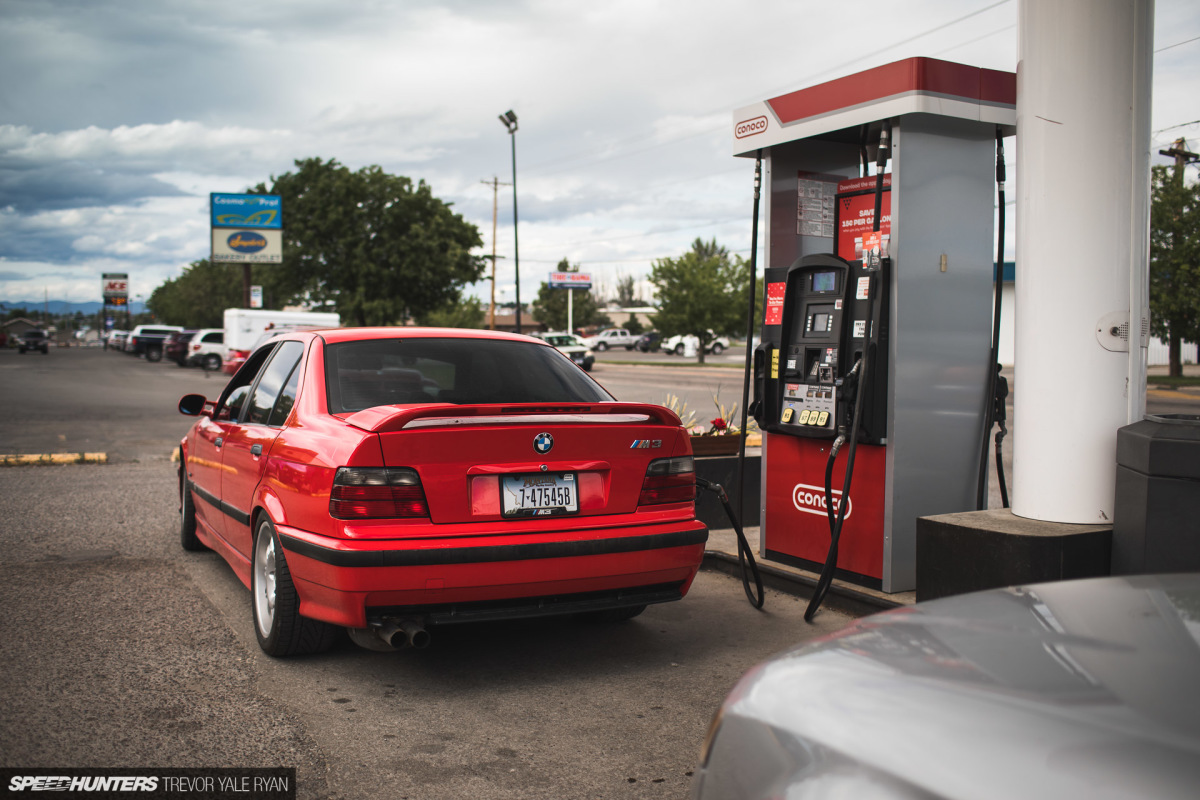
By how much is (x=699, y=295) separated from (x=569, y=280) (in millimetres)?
48907

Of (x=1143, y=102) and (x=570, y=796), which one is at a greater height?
(x=1143, y=102)

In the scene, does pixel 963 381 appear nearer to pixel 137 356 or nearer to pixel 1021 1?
pixel 1021 1

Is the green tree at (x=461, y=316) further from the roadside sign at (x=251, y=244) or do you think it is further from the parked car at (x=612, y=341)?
the roadside sign at (x=251, y=244)

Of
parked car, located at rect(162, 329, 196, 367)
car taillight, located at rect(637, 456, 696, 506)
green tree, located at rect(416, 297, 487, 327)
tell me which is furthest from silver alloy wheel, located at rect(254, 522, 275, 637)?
green tree, located at rect(416, 297, 487, 327)

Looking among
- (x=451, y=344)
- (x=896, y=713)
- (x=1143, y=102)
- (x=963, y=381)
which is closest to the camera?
(x=896, y=713)

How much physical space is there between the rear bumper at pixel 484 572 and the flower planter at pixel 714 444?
9.83 ft

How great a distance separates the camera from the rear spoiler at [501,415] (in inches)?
145

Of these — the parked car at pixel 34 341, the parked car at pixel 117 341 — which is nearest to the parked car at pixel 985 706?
the parked car at pixel 34 341

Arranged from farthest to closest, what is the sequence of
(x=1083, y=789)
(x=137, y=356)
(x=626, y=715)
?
(x=137, y=356), (x=626, y=715), (x=1083, y=789)

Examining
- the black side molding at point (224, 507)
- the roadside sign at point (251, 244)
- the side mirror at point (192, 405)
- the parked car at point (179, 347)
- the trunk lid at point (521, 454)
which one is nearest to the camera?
the trunk lid at point (521, 454)

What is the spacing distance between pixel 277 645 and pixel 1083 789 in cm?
356

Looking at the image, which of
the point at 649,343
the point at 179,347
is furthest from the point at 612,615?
the point at 649,343

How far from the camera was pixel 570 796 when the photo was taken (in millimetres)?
2924

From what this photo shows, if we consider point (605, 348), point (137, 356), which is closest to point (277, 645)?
point (137, 356)
